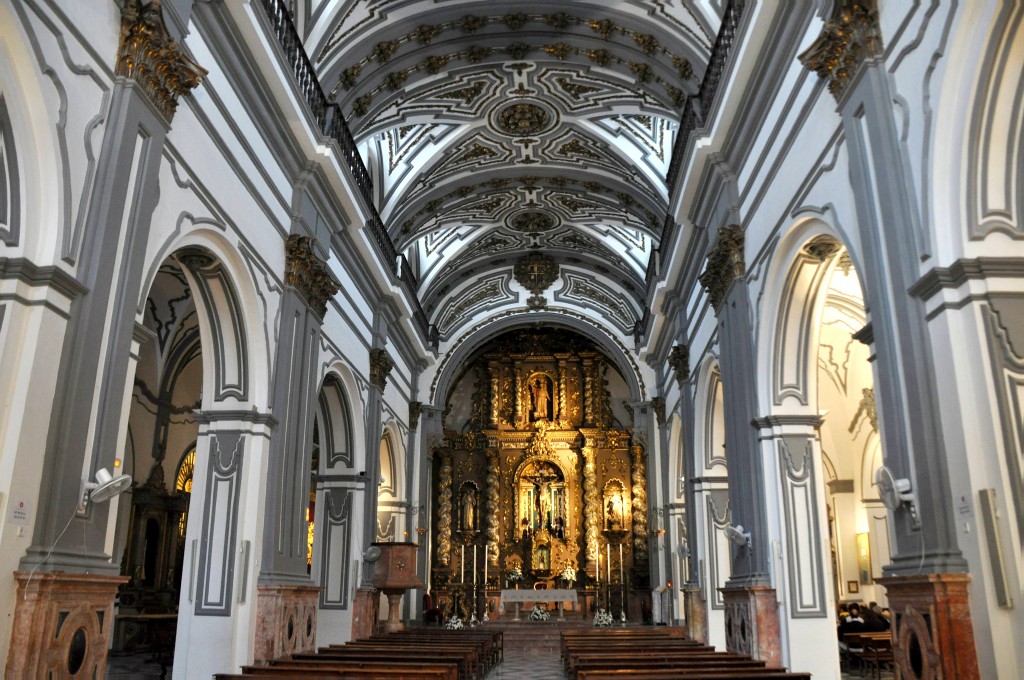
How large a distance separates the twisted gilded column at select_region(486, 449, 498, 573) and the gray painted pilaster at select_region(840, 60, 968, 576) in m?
18.0

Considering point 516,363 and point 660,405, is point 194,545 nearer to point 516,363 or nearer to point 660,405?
point 660,405

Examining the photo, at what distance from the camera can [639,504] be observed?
2286 cm

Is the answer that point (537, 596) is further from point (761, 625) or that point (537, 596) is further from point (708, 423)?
point (761, 625)

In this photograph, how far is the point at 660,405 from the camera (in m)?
18.8

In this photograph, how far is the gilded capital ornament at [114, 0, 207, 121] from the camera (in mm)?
6148

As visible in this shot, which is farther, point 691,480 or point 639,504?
point 639,504

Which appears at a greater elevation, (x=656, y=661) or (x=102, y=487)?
(x=102, y=487)

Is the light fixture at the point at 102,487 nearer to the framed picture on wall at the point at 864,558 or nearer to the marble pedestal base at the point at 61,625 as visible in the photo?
the marble pedestal base at the point at 61,625

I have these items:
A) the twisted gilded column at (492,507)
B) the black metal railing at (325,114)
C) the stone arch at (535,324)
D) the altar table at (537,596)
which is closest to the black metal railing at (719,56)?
the black metal railing at (325,114)

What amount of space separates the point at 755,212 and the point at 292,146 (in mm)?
5161

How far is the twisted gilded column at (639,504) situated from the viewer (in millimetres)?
22516

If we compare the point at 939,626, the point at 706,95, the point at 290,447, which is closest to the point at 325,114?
the point at 290,447

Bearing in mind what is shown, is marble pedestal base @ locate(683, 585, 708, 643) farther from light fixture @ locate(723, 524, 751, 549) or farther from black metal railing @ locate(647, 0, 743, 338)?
black metal railing @ locate(647, 0, 743, 338)

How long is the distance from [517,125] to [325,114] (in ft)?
15.2
